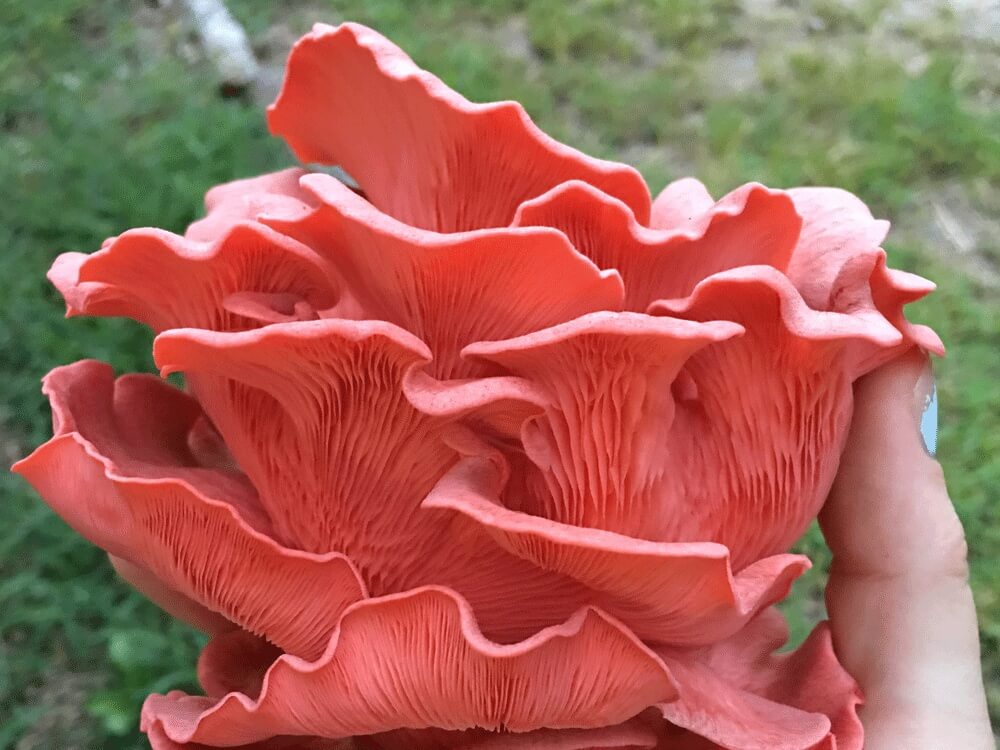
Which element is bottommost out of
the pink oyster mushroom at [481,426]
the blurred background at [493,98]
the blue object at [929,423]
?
the blurred background at [493,98]

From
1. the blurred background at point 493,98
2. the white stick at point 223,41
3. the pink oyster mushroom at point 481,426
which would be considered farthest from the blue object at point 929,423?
the white stick at point 223,41

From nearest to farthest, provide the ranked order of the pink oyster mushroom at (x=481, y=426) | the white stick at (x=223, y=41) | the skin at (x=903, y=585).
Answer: the pink oyster mushroom at (x=481, y=426) < the skin at (x=903, y=585) < the white stick at (x=223, y=41)

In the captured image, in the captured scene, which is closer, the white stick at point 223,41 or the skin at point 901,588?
the skin at point 901,588

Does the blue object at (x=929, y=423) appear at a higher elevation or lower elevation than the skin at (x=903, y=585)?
higher

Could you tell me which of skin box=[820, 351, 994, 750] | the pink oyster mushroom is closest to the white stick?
the pink oyster mushroom

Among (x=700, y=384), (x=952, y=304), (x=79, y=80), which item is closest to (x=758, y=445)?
(x=700, y=384)

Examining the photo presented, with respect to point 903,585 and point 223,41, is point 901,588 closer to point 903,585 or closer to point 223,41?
point 903,585

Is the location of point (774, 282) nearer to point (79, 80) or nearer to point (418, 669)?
point (418, 669)

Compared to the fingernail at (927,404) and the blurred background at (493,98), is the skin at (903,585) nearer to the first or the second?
the fingernail at (927,404)
